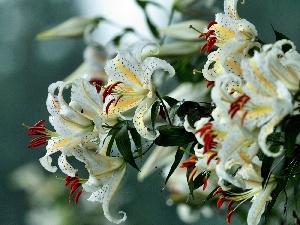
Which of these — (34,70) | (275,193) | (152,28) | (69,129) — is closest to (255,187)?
(275,193)

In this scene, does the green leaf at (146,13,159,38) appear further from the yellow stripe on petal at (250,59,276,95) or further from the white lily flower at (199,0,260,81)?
the yellow stripe on petal at (250,59,276,95)

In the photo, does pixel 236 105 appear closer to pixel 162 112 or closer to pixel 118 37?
pixel 162 112

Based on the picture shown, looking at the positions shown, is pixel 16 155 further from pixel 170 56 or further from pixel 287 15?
pixel 170 56

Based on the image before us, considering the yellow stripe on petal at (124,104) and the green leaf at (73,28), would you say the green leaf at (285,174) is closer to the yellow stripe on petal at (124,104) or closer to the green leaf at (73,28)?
the yellow stripe on petal at (124,104)

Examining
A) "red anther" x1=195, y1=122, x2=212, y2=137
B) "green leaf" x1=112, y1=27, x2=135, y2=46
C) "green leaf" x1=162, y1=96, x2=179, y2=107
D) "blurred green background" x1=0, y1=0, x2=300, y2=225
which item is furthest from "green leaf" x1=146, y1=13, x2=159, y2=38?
"blurred green background" x1=0, y1=0, x2=300, y2=225

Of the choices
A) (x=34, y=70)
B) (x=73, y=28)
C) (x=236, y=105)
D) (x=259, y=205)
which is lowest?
(x=34, y=70)

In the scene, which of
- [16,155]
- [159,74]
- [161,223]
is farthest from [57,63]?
[159,74]

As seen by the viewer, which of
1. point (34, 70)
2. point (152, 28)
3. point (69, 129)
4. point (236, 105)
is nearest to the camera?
point (236, 105)
